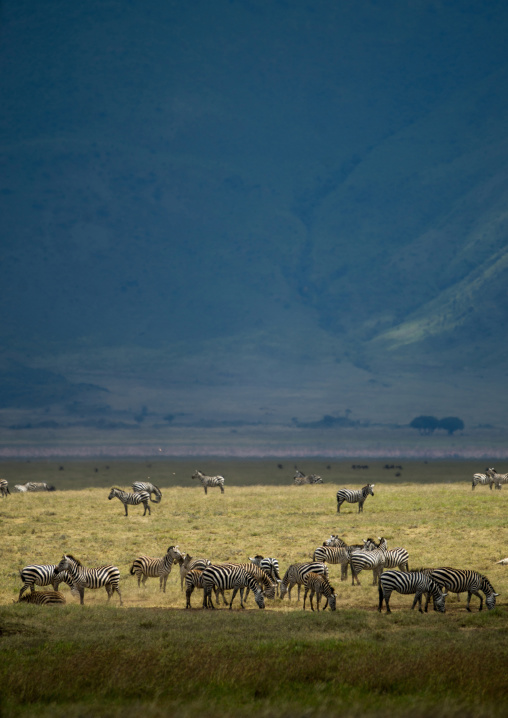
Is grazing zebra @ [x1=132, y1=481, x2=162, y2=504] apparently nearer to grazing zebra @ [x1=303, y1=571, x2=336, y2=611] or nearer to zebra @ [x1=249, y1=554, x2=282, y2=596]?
zebra @ [x1=249, y1=554, x2=282, y2=596]

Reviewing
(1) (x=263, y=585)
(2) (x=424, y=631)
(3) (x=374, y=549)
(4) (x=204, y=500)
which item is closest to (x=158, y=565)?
(1) (x=263, y=585)

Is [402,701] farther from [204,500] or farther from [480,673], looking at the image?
[204,500]

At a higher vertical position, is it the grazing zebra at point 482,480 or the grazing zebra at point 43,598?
the grazing zebra at point 482,480

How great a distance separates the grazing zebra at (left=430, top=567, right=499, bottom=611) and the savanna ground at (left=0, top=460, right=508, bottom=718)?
486 millimetres

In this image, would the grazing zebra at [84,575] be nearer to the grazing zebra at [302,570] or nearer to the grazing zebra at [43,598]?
the grazing zebra at [43,598]

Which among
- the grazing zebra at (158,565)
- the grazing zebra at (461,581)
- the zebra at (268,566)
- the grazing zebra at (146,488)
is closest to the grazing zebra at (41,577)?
the grazing zebra at (158,565)

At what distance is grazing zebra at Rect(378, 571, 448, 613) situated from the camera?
2323 centimetres

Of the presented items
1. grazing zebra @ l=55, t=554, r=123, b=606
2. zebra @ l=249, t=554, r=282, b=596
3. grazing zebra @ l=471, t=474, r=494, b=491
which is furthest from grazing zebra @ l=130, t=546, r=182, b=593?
grazing zebra @ l=471, t=474, r=494, b=491

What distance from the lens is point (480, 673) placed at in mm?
13930

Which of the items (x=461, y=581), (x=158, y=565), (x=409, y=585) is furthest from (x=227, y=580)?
(x=461, y=581)

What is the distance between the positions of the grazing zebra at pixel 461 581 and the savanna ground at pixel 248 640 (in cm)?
49

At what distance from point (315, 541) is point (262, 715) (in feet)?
91.7

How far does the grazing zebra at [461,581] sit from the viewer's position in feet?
77.6

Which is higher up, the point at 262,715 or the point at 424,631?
the point at 262,715
